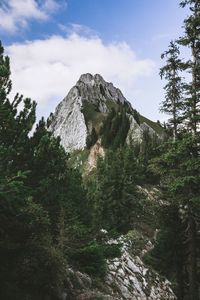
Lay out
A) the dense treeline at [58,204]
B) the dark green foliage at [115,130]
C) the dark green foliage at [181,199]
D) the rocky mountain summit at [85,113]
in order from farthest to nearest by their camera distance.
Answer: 1. the rocky mountain summit at [85,113]
2. the dark green foliage at [115,130]
3. the dark green foliage at [181,199]
4. the dense treeline at [58,204]

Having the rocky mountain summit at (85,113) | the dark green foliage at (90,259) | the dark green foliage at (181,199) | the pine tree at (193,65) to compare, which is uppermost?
the rocky mountain summit at (85,113)

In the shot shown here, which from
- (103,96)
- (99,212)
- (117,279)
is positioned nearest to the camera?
(117,279)

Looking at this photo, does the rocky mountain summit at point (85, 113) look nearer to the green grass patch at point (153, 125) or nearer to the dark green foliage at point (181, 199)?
the green grass patch at point (153, 125)

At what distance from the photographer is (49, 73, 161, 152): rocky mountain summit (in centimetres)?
12644

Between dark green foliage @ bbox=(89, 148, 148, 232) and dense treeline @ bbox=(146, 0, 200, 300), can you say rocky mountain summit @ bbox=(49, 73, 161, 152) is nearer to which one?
dark green foliage @ bbox=(89, 148, 148, 232)

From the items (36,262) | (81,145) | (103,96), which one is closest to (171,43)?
(36,262)

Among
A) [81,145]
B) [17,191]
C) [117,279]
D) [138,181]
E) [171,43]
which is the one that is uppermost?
[81,145]

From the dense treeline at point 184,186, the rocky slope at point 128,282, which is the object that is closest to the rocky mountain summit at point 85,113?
the rocky slope at point 128,282

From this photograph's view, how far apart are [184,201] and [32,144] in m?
7.56

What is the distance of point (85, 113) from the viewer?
135875 millimetres

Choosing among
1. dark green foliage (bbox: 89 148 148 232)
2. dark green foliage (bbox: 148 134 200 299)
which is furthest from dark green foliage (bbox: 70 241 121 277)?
dark green foliage (bbox: 89 148 148 232)

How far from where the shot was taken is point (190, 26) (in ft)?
66.0

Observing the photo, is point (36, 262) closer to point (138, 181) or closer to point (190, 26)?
point (190, 26)

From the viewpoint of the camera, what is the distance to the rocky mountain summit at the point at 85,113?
126438mm
